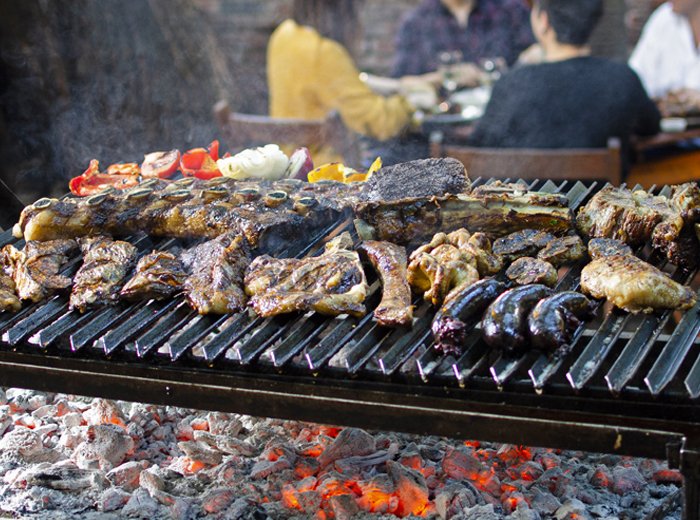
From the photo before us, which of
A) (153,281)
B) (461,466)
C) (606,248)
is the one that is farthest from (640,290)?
(153,281)

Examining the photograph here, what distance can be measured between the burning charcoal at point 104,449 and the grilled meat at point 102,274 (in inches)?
33.2

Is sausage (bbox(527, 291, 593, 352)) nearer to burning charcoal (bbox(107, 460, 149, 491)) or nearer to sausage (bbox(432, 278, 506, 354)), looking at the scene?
sausage (bbox(432, 278, 506, 354))

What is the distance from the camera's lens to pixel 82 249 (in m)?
3.67

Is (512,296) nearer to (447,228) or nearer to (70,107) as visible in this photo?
(447,228)

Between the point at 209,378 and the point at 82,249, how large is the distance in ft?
4.04

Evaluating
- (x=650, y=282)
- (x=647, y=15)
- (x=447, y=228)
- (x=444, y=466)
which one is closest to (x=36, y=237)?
(x=447, y=228)

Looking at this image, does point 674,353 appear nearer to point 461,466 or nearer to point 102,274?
point 461,466

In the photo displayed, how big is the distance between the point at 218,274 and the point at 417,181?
980 millimetres

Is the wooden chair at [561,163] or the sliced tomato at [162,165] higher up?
the sliced tomato at [162,165]

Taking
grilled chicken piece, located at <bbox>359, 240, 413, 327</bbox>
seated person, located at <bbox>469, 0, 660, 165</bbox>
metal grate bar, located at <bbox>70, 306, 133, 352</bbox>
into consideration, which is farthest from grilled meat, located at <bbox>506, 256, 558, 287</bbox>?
seated person, located at <bbox>469, 0, 660, 165</bbox>

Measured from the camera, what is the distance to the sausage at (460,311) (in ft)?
8.64

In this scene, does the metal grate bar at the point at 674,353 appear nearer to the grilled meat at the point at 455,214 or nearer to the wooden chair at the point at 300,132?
the grilled meat at the point at 455,214

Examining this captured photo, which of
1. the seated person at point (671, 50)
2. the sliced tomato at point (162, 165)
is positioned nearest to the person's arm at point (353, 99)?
the sliced tomato at point (162, 165)

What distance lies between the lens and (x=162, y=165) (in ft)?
15.4
